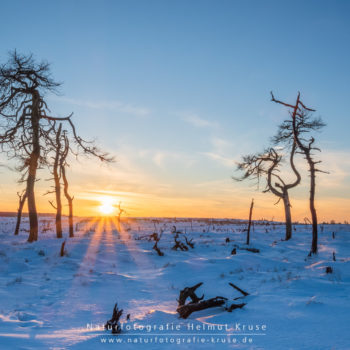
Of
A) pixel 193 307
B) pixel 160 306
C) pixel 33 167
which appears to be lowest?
pixel 160 306

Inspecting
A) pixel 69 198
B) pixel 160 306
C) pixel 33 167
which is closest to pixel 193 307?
pixel 160 306

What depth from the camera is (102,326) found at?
15.7 feet

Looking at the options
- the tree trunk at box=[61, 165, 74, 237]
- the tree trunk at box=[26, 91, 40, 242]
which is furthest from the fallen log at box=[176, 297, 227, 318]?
the tree trunk at box=[61, 165, 74, 237]

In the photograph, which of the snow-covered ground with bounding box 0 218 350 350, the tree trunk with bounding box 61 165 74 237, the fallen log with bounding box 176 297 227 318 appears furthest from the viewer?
the tree trunk with bounding box 61 165 74 237

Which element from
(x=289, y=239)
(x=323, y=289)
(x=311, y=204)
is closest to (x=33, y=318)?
(x=323, y=289)

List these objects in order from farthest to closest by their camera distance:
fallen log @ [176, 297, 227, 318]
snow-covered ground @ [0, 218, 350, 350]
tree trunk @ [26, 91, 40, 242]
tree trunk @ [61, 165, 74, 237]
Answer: tree trunk @ [61, 165, 74, 237], tree trunk @ [26, 91, 40, 242], fallen log @ [176, 297, 227, 318], snow-covered ground @ [0, 218, 350, 350]

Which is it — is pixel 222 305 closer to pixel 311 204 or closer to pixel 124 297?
pixel 124 297

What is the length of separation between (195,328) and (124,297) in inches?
116

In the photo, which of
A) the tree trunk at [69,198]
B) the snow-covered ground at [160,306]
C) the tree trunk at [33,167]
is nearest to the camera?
the snow-covered ground at [160,306]

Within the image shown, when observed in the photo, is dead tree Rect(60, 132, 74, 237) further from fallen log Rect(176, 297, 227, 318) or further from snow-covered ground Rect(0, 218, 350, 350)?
fallen log Rect(176, 297, 227, 318)

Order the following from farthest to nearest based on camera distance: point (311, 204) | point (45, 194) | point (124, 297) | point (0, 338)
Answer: point (45, 194) < point (311, 204) < point (124, 297) < point (0, 338)

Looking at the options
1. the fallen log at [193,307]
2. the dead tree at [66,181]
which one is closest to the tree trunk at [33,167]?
the dead tree at [66,181]

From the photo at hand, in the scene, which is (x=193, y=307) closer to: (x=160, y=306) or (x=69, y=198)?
(x=160, y=306)

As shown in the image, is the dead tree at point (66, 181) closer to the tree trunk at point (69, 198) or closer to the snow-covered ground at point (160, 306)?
the tree trunk at point (69, 198)
